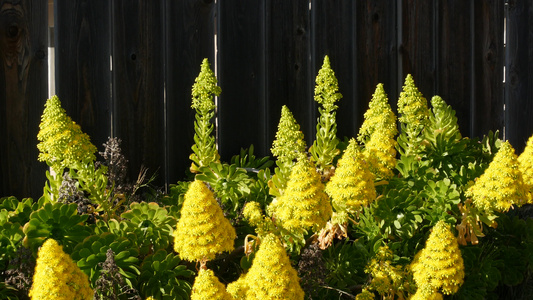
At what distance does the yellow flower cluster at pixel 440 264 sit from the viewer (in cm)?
224

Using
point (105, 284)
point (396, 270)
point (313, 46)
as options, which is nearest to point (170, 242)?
point (105, 284)

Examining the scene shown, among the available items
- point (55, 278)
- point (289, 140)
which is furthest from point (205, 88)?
point (55, 278)

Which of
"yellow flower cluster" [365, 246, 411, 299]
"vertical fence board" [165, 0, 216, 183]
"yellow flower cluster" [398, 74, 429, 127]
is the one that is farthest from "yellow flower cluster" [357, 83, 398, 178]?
"vertical fence board" [165, 0, 216, 183]

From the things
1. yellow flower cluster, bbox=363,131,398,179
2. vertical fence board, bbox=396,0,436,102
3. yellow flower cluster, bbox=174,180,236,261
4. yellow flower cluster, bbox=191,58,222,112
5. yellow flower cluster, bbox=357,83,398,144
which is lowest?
yellow flower cluster, bbox=174,180,236,261

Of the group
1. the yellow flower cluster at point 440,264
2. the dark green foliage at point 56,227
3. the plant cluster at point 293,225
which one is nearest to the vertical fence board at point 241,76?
the plant cluster at point 293,225

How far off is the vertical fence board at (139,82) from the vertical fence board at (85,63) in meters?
0.05

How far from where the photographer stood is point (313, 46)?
392cm

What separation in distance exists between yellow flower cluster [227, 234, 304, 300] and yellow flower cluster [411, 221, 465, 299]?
55 cm

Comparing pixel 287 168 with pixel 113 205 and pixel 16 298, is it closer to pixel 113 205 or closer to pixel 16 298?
pixel 113 205

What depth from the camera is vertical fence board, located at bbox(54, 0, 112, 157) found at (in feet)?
11.3

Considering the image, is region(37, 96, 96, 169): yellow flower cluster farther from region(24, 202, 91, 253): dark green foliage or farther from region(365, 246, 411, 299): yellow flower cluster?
region(365, 246, 411, 299): yellow flower cluster

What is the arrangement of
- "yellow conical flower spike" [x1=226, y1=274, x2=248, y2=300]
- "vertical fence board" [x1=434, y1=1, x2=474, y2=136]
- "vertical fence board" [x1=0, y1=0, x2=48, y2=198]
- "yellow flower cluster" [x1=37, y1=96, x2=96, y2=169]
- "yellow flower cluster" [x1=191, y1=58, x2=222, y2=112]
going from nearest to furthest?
"yellow conical flower spike" [x1=226, y1=274, x2=248, y2=300]
"yellow flower cluster" [x1=37, y1=96, x2=96, y2=169]
"yellow flower cluster" [x1=191, y1=58, x2=222, y2=112]
"vertical fence board" [x1=0, y1=0, x2=48, y2=198]
"vertical fence board" [x1=434, y1=1, x2=474, y2=136]

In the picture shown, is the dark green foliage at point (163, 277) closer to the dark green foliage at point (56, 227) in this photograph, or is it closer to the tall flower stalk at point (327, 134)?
the dark green foliage at point (56, 227)

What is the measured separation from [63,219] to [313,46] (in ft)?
6.25
